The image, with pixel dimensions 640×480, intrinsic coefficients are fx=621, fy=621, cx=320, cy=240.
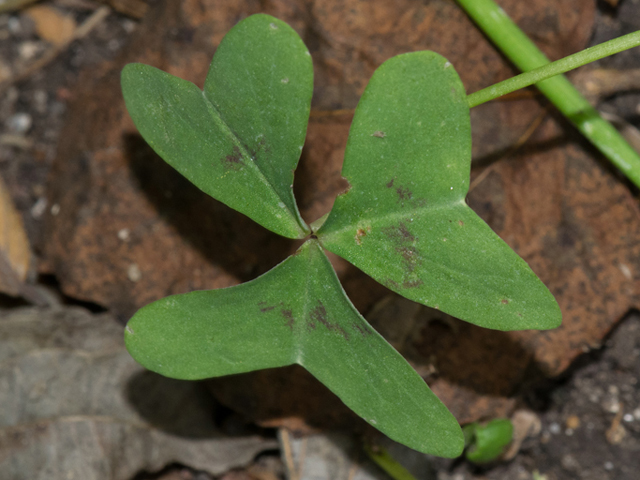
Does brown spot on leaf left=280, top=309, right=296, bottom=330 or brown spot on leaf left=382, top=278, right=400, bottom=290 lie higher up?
brown spot on leaf left=382, top=278, right=400, bottom=290

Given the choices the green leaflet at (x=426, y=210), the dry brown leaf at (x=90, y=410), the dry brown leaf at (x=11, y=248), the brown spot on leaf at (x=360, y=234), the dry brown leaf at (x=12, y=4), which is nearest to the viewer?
the green leaflet at (x=426, y=210)

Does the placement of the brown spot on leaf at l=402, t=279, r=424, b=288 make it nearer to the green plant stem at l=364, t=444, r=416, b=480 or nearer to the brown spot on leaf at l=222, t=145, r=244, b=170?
the brown spot on leaf at l=222, t=145, r=244, b=170

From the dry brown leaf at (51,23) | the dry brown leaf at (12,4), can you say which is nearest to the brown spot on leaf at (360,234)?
the dry brown leaf at (51,23)

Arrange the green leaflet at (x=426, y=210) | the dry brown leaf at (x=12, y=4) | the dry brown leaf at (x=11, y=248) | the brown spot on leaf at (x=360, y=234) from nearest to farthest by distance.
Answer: the green leaflet at (x=426, y=210)
the brown spot on leaf at (x=360, y=234)
the dry brown leaf at (x=11, y=248)
the dry brown leaf at (x=12, y=4)

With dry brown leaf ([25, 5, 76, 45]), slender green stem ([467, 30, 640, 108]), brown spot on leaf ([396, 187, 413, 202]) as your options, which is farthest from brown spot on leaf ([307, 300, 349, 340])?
dry brown leaf ([25, 5, 76, 45])

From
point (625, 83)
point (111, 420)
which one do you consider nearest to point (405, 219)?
point (625, 83)

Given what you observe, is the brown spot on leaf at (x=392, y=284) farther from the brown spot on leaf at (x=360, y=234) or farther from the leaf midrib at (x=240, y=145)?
the leaf midrib at (x=240, y=145)

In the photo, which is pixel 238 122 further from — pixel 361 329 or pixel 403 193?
pixel 361 329
